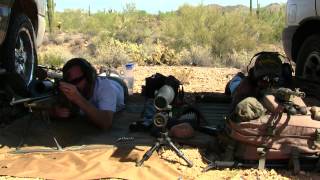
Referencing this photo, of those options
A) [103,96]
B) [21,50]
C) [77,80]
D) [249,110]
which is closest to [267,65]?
[249,110]

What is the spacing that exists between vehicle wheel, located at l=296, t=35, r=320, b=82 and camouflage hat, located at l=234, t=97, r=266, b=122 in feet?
5.15

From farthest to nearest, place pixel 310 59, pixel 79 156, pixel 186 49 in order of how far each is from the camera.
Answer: pixel 186 49 → pixel 310 59 → pixel 79 156

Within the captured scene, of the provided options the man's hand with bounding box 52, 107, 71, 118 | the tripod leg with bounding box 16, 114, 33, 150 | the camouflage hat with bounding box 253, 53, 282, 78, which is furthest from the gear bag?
the tripod leg with bounding box 16, 114, 33, 150

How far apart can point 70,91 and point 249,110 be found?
1.83m

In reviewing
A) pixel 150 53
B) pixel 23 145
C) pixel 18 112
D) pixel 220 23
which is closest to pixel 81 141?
pixel 23 145

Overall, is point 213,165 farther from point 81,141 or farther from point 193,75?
point 193,75

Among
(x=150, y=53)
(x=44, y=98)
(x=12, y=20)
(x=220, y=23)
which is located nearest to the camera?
(x=44, y=98)

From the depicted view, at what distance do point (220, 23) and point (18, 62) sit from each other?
1383cm

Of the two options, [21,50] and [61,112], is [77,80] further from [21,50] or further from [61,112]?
[21,50]

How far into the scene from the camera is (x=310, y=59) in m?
6.91

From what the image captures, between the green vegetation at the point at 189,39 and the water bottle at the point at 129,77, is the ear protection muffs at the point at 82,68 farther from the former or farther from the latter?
the green vegetation at the point at 189,39

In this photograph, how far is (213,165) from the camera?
207 inches

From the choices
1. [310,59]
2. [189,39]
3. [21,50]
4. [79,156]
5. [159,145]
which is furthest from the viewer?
[189,39]

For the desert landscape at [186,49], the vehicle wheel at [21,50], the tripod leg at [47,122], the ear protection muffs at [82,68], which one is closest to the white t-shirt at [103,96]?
the ear protection muffs at [82,68]
